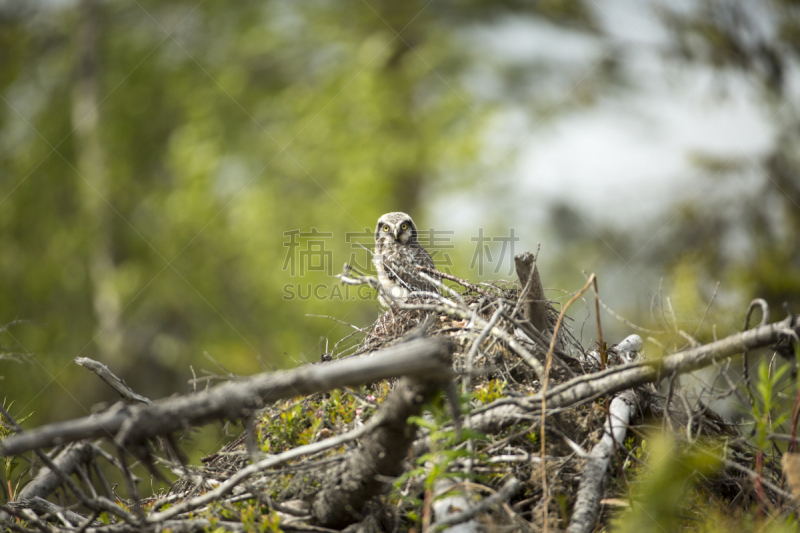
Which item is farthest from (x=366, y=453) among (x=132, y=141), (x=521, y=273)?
(x=132, y=141)

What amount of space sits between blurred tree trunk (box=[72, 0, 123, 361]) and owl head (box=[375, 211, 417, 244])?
9.31 meters

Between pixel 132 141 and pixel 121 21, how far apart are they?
10.4 ft

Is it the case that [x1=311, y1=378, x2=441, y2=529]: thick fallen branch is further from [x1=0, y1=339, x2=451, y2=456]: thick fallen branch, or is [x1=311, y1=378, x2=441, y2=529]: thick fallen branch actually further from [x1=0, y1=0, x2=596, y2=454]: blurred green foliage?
[x1=0, y1=0, x2=596, y2=454]: blurred green foliage

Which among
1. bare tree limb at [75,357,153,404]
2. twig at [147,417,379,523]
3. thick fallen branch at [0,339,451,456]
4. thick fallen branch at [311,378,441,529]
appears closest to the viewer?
thick fallen branch at [0,339,451,456]

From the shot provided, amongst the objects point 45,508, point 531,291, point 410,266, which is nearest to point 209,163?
point 410,266

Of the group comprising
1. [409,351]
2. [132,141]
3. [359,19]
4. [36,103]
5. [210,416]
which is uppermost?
[359,19]

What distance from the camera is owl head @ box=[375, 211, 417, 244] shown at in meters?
5.45

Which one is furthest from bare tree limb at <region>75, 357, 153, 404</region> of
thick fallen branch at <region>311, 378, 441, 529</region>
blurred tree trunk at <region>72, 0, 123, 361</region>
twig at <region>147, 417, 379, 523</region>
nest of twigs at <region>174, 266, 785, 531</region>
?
blurred tree trunk at <region>72, 0, 123, 361</region>

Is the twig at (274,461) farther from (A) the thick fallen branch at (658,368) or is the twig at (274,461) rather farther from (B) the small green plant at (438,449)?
(A) the thick fallen branch at (658,368)

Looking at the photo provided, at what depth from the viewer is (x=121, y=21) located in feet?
48.4

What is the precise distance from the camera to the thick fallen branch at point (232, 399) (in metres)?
A: 1.50

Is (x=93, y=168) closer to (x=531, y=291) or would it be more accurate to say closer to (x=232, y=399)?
(x=531, y=291)

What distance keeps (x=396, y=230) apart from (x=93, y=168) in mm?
10999

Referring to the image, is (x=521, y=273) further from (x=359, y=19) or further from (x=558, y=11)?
(x=359, y=19)
